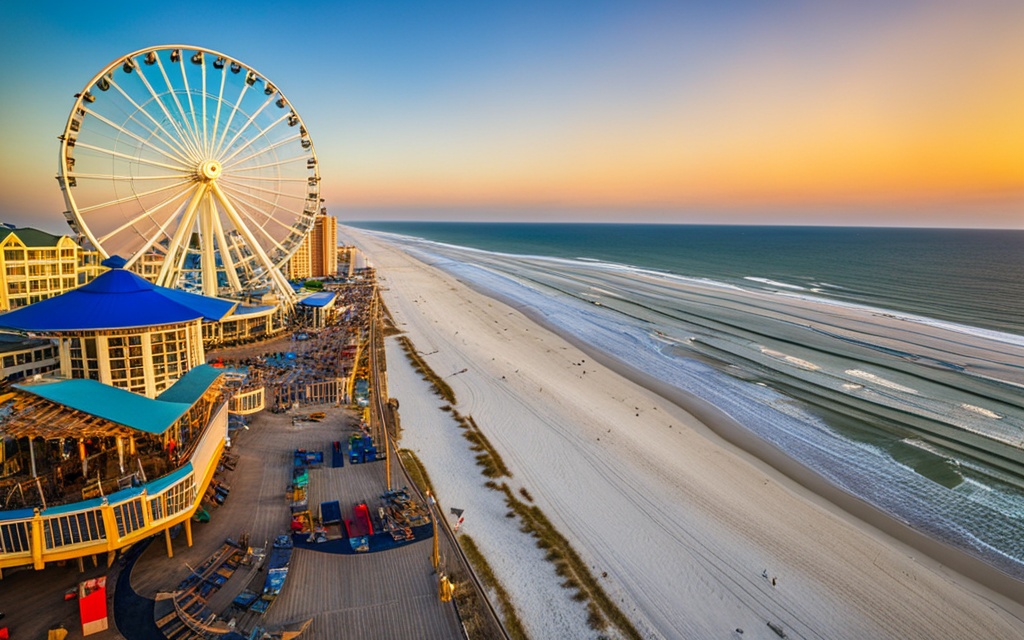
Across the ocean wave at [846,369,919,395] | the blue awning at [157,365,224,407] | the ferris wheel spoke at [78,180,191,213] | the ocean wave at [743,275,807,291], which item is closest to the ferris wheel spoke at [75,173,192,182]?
the ferris wheel spoke at [78,180,191,213]

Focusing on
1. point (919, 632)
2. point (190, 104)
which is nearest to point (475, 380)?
point (919, 632)

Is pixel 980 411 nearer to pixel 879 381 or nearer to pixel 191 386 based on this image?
pixel 879 381

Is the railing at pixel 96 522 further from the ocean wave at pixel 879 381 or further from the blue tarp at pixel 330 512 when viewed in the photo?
the ocean wave at pixel 879 381

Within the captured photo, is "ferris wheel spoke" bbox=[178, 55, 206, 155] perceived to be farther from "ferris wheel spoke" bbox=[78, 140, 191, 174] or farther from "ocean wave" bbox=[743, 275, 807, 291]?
"ocean wave" bbox=[743, 275, 807, 291]

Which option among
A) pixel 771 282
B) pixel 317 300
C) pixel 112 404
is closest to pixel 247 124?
pixel 317 300

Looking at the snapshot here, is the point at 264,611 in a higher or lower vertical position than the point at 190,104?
lower

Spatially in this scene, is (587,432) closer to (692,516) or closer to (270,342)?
(692,516)

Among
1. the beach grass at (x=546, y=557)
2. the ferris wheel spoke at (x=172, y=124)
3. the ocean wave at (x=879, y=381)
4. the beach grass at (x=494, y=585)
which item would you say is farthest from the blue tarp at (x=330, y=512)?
the ocean wave at (x=879, y=381)
